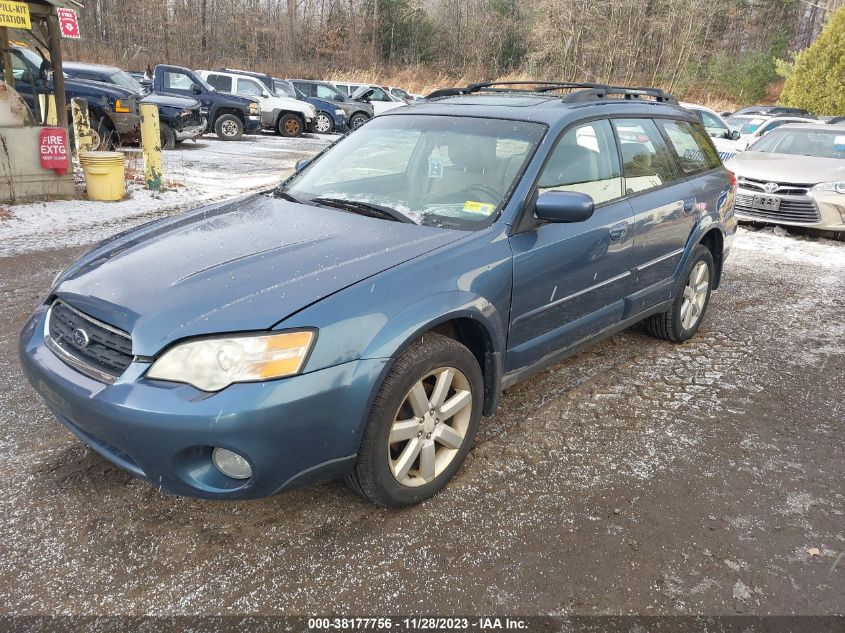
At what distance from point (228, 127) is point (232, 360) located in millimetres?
15877

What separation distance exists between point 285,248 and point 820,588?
2.43 metres

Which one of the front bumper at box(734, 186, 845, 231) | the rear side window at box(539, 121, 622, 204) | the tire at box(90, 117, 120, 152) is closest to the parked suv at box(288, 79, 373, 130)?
the tire at box(90, 117, 120, 152)

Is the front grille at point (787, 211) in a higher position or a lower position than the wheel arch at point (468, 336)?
lower

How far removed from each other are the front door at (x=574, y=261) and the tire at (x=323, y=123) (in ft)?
58.0

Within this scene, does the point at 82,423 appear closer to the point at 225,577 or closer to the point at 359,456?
the point at 225,577

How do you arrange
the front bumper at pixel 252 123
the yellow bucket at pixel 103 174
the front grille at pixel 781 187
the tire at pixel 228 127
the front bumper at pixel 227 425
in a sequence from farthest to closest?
1. the front bumper at pixel 252 123
2. the tire at pixel 228 127
3. the front grille at pixel 781 187
4. the yellow bucket at pixel 103 174
5. the front bumper at pixel 227 425

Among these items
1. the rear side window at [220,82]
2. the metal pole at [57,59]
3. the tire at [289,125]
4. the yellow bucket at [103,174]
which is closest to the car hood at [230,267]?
the yellow bucket at [103,174]

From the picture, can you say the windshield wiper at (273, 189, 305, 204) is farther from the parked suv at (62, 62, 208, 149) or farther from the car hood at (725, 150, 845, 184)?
the parked suv at (62, 62, 208, 149)

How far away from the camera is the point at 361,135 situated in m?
3.84

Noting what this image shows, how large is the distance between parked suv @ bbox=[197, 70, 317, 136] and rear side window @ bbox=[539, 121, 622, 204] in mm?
15516

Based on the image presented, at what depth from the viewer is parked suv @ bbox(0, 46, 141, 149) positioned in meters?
10.7

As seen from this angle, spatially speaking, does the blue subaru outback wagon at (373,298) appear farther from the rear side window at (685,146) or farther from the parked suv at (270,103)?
the parked suv at (270,103)

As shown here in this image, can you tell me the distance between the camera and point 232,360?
209cm

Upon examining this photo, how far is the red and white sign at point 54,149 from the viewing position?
7844 mm
